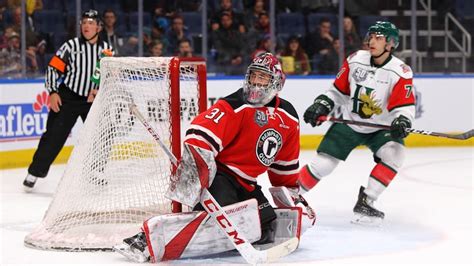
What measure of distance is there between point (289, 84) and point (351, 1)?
104 cm

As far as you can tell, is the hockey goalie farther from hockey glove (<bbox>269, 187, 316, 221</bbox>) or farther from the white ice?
the white ice

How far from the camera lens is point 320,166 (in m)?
5.09

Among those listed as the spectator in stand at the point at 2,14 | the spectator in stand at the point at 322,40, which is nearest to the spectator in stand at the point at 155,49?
the spectator in stand at the point at 2,14

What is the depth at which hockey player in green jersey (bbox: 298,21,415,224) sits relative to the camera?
5.01m

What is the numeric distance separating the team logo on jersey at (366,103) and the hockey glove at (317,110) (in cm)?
14

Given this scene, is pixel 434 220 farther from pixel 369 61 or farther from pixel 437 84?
pixel 437 84

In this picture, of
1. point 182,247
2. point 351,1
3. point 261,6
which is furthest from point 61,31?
point 182,247

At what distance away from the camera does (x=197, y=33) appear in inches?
341

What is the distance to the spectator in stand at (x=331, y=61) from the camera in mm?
9039

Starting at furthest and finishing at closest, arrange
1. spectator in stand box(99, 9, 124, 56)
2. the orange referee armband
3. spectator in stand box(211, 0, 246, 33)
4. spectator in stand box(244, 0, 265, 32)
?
spectator in stand box(244, 0, 265, 32), spectator in stand box(211, 0, 246, 33), spectator in stand box(99, 9, 124, 56), the orange referee armband

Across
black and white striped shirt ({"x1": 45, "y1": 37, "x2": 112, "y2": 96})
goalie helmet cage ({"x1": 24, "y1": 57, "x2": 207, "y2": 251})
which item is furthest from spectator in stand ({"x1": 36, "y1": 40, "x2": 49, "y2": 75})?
goalie helmet cage ({"x1": 24, "y1": 57, "x2": 207, "y2": 251})

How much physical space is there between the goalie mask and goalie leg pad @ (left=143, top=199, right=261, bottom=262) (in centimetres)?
41

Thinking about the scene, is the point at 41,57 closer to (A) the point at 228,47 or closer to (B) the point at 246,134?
(A) the point at 228,47

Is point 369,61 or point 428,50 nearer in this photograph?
point 369,61
